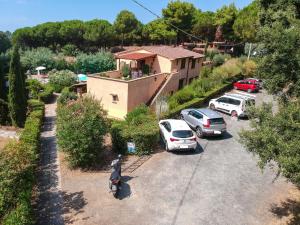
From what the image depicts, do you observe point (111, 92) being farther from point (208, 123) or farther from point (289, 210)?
point (289, 210)

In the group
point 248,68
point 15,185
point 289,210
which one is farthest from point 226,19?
point 15,185

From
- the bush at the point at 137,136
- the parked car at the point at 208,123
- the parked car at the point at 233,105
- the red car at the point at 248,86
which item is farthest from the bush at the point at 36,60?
the parked car at the point at 208,123

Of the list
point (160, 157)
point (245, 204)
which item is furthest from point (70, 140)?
point (245, 204)

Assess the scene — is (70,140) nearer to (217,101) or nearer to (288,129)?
(288,129)

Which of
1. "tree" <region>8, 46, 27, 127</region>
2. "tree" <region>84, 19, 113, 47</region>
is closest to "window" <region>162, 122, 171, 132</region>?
"tree" <region>8, 46, 27, 127</region>

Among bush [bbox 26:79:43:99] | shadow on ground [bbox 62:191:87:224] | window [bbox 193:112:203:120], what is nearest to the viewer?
shadow on ground [bbox 62:191:87:224]

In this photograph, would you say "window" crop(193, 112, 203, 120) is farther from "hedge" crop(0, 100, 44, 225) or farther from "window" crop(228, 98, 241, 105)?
"hedge" crop(0, 100, 44, 225)

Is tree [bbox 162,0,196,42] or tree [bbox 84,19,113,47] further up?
tree [bbox 162,0,196,42]
